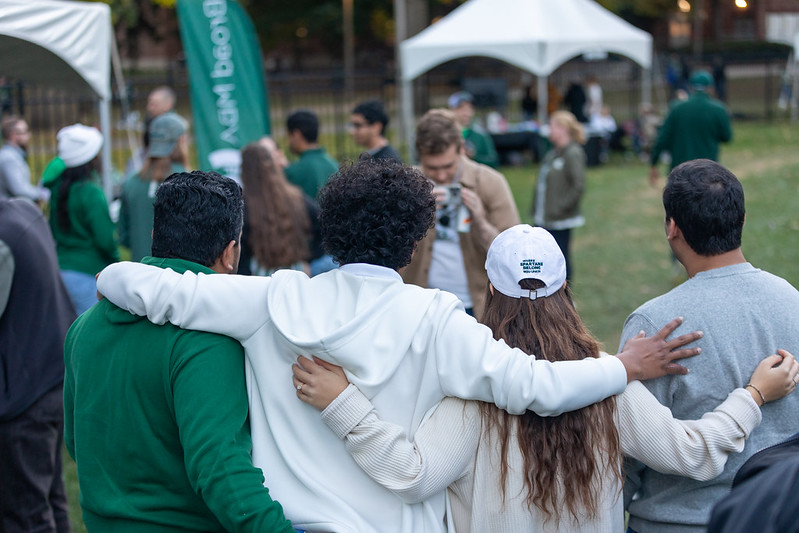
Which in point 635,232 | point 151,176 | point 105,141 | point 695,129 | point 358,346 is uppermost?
point 105,141

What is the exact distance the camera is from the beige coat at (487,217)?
4562 mm

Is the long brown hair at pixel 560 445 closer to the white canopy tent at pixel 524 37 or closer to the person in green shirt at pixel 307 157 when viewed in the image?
the person in green shirt at pixel 307 157

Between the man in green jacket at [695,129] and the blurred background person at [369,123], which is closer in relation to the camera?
the blurred background person at [369,123]

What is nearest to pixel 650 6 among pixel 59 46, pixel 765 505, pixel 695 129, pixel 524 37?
pixel 524 37

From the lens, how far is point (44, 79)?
239 inches

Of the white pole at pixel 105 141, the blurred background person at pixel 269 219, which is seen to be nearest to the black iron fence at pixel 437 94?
the white pole at pixel 105 141

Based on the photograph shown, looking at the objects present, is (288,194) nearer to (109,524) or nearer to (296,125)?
(296,125)

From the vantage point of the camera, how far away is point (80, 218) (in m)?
5.08

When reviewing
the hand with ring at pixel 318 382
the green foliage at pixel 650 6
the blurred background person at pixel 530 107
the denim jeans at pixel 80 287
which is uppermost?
the green foliage at pixel 650 6

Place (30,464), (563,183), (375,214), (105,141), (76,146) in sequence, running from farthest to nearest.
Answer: (563,183)
(105,141)
(76,146)
(30,464)
(375,214)

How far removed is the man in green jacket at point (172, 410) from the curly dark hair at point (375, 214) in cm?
30

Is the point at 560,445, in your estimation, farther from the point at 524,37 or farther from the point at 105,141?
the point at 524,37

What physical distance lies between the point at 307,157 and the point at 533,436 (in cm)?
451

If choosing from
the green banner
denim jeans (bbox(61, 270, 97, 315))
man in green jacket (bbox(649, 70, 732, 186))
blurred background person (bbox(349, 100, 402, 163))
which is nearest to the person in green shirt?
blurred background person (bbox(349, 100, 402, 163))
